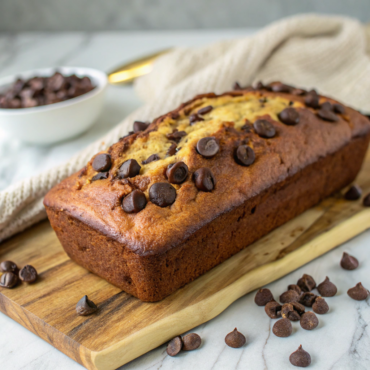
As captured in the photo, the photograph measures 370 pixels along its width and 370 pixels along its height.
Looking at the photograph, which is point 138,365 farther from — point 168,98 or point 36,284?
point 168,98

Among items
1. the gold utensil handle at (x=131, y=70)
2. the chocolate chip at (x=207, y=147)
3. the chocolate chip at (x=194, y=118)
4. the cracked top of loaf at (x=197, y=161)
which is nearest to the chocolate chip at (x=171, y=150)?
the cracked top of loaf at (x=197, y=161)

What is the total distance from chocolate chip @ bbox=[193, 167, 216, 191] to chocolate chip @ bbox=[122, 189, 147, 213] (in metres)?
0.24

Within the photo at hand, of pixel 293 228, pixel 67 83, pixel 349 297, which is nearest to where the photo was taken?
pixel 349 297

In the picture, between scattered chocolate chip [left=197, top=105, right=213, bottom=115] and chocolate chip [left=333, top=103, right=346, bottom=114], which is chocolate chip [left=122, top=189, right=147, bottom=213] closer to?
scattered chocolate chip [left=197, top=105, right=213, bottom=115]

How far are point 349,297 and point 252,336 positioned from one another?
46 cm

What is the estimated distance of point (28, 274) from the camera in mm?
2082

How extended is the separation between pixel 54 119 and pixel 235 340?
80.8 inches

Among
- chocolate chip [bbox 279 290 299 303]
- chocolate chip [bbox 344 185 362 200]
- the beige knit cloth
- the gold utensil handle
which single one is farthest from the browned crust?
the gold utensil handle

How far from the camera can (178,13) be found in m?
5.57

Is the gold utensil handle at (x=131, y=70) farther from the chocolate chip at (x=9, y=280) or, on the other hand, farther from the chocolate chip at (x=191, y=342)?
the chocolate chip at (x=191, y=342)

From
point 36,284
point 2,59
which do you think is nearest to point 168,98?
point 36,284

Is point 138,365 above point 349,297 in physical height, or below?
below

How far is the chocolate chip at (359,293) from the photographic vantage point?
1.93 m

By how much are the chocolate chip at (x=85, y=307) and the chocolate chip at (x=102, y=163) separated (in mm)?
565
